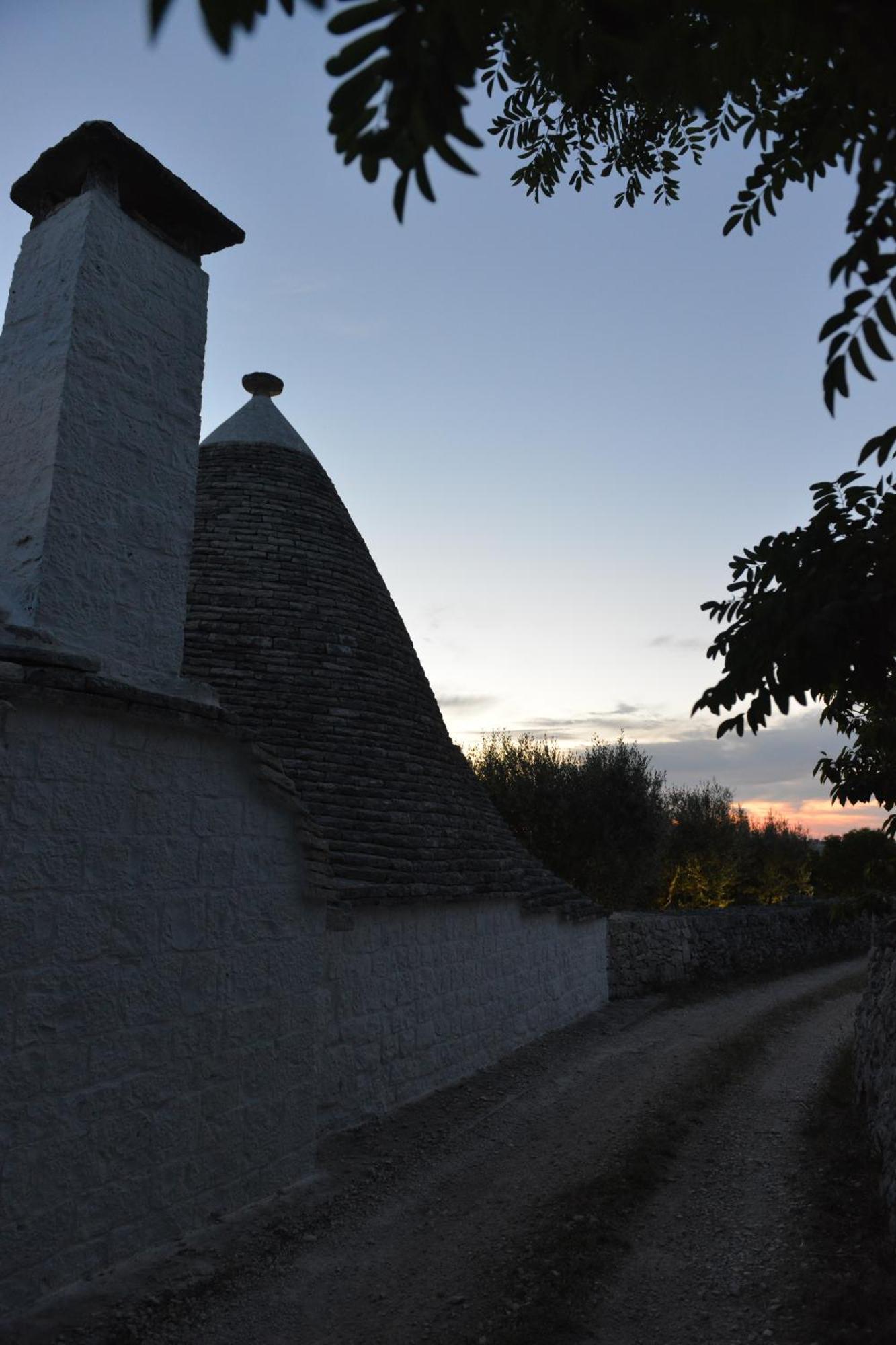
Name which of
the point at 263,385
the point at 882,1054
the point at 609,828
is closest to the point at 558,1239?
the point at 882,1054

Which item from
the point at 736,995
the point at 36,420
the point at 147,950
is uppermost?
the point at 36,420

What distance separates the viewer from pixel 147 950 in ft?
16.1

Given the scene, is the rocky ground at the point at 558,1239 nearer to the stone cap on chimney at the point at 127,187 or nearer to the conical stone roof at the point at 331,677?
the conical stone roof at the point at 331,677

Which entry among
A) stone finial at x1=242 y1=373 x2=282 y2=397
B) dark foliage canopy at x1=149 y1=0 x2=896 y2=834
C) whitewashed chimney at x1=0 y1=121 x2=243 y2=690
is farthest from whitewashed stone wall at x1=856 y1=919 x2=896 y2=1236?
stone finial at x1=242 y1=373 x2=282 y2=397

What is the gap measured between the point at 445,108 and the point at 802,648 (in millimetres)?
2223

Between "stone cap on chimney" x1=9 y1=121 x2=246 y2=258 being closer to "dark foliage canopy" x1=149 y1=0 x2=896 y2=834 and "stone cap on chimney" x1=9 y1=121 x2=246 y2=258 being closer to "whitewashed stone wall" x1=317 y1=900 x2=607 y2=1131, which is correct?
"dark foliage canopy" x1=149 y1=0 x2=896 y2=834

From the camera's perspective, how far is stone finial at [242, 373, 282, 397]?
514 inches

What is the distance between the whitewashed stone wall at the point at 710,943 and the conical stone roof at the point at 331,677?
8.96 ft

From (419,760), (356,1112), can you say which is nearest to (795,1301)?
(356,1112)

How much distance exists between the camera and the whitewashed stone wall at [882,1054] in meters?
5.56

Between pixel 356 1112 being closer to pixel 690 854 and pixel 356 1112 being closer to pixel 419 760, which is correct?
pixel 419 760

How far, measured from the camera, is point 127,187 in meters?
6.05

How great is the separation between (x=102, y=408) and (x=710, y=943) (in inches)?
595

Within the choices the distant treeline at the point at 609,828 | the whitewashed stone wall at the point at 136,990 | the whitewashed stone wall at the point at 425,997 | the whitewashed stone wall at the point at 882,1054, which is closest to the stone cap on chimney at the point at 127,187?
the whitewashed stone wall at the point at 136,990
